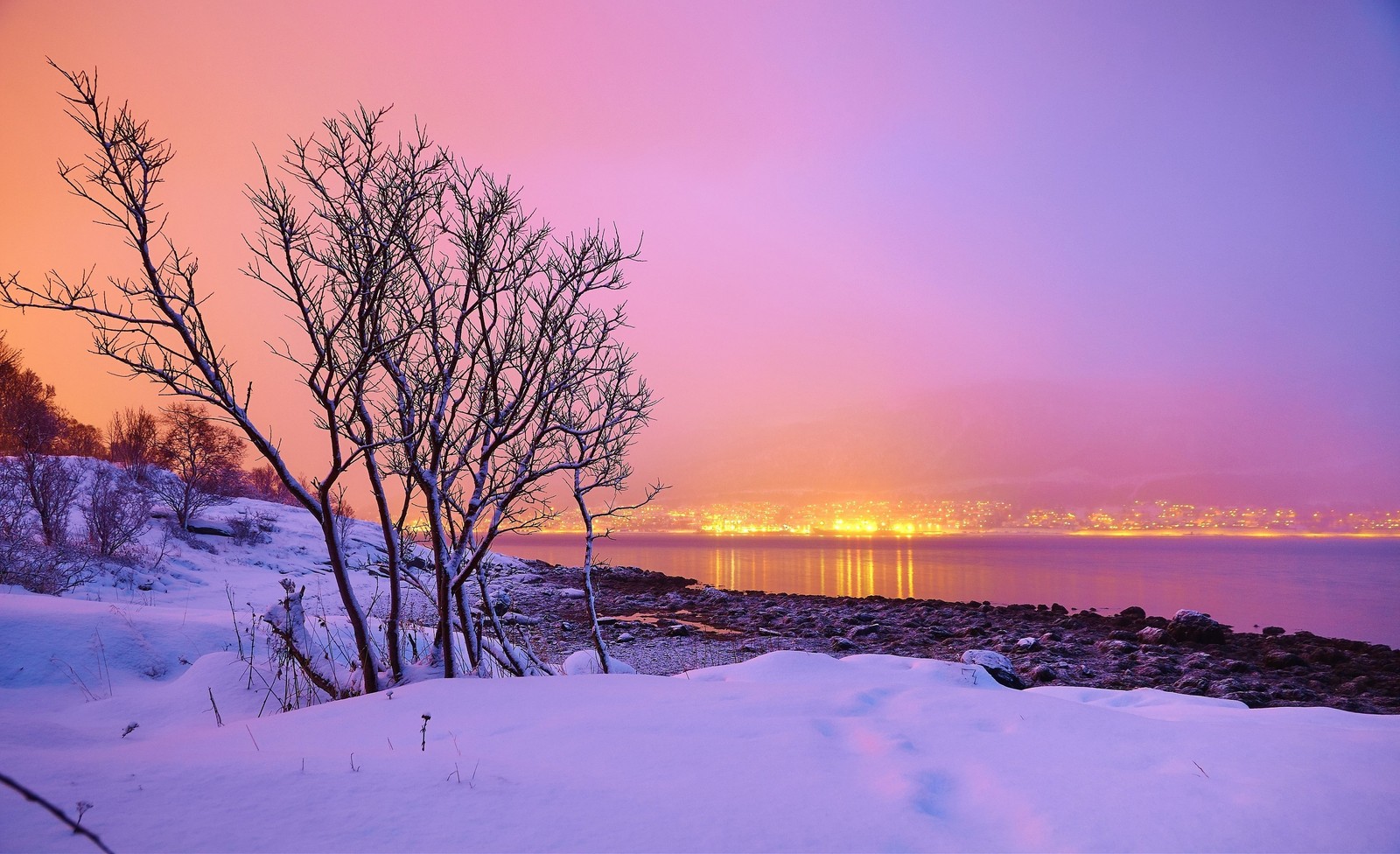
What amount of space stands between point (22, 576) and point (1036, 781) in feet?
48.3

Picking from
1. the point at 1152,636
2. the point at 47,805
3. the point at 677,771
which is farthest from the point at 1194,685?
the point at 47,805

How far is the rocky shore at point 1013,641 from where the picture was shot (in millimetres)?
12406

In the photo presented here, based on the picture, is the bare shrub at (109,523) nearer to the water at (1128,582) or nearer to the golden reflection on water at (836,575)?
the golden reflection on water at (836,575)

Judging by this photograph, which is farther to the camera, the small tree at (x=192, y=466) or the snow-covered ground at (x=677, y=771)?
the small tree at (x=192, y=466)

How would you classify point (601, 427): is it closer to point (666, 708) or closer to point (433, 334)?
point (433, 334)

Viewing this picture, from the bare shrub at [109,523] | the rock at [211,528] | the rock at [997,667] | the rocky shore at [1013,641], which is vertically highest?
the bare shrub at [109,523]

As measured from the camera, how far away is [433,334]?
6.36 metres


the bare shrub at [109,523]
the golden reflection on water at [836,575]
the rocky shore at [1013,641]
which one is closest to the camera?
the rocky shore at [1013,641]

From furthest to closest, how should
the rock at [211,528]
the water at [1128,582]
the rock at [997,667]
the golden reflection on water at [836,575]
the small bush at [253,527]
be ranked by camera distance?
the golden reflection on water at [836,575] → the water at [1128,582] → the small bush at [253,527] → the rock at [211,528] → the rock at [997,667]

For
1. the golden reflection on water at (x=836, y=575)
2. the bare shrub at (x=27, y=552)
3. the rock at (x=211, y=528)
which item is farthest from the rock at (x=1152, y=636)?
the rock at (x=211, y=528)

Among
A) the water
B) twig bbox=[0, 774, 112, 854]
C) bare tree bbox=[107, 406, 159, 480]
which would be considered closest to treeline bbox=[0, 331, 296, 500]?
bare tree bbox=[107, 406, 159, 480]

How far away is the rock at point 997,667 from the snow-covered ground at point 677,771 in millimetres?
5501

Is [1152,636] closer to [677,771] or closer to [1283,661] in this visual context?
[1283,661]

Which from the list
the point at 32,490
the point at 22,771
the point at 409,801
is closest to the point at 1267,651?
the point at 409,801
